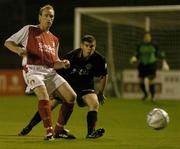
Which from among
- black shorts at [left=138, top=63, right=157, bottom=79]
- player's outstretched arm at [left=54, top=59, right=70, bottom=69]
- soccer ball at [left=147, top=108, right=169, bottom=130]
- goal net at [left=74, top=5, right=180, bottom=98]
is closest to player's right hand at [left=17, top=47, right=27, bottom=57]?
player's outstretched arm at [left=54, top=59, right=70, bottom=69]

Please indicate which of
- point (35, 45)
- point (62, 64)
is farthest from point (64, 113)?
point (35, 45)

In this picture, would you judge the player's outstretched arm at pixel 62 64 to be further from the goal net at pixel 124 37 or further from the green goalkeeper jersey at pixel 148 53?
the goal net at pixel 124 37

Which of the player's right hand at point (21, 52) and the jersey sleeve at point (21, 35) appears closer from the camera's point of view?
the player's right hand at point (21, 52)

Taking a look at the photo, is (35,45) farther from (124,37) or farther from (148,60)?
(124,37)

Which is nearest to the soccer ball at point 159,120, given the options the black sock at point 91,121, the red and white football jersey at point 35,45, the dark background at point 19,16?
the black sock at point 91,121

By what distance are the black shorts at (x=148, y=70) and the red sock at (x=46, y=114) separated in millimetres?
9942

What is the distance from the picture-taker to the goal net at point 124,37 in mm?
19188

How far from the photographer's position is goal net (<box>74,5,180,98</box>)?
1919 centimetres

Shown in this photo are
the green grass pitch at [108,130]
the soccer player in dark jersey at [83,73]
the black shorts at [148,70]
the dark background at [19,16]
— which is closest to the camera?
the green grass pitch at [108,130]

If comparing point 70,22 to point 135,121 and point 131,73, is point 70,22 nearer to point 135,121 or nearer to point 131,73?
point 131,73

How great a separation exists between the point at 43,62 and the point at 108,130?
2.19 m

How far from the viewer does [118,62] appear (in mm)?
20391

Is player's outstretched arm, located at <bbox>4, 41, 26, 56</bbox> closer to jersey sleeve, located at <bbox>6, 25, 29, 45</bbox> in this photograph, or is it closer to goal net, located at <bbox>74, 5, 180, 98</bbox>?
jersey sleeve, located at <bbox>6, 25, 29, 45</bbox>

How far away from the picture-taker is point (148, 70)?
18.0m
